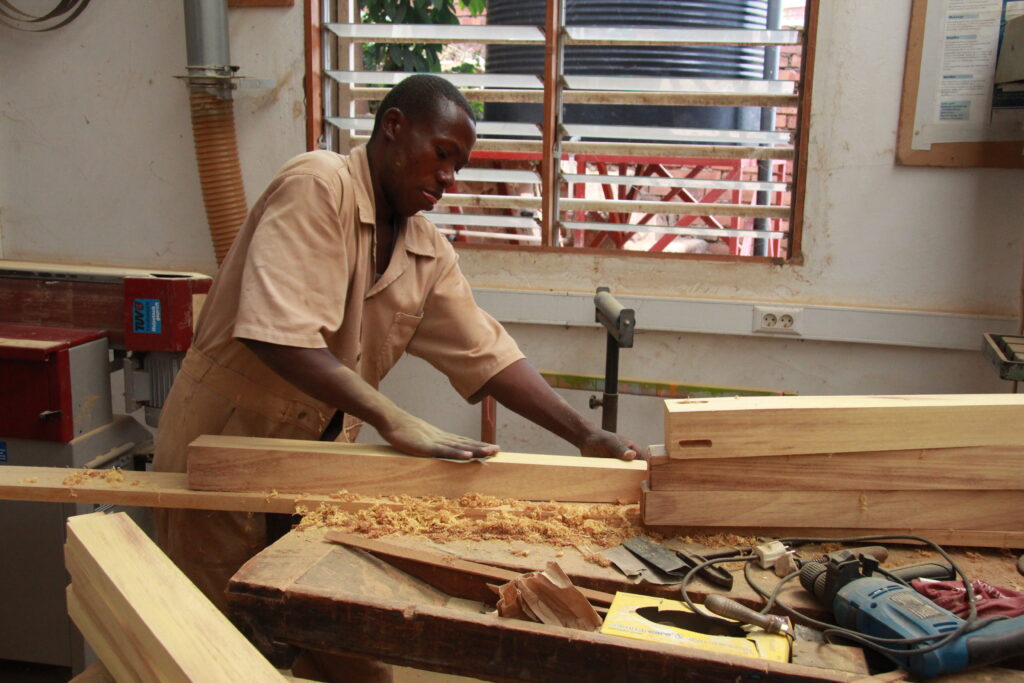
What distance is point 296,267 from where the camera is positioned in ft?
5.16

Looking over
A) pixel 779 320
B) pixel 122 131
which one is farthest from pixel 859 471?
pixel 122 131

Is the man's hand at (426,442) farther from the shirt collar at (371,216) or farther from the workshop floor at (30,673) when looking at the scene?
the workshop floor at (30,673)

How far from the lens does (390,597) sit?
1.20 meters

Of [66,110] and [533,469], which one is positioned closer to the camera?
[533,469]

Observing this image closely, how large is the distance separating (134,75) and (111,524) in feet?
8.55

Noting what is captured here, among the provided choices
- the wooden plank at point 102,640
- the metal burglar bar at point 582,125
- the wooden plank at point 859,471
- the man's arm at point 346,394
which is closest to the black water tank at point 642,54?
the metal burglar bar at point 582,125

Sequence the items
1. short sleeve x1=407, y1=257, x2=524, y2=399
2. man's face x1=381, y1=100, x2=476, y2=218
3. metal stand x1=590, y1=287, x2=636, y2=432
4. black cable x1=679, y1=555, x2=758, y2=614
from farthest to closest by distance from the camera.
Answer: metal stand x1=590, y1=287, x2=636, y2=432, short sleeve x1=407, y1=257, x2=524, y2=399, man's face x1=381, y1=100, x2=476, y2=218, black cable x1=679, y1=555, x2=758, y2=614

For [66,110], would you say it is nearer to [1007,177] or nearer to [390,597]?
[390,597]

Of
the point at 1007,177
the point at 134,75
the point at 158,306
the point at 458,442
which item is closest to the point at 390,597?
the point at 458,442

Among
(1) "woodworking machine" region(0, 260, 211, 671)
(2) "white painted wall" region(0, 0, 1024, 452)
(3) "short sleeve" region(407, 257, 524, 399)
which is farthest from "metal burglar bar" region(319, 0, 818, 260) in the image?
(3) "short sleeve" region(407, 257, 524, 399)

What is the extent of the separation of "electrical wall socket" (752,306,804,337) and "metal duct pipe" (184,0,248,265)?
207cm

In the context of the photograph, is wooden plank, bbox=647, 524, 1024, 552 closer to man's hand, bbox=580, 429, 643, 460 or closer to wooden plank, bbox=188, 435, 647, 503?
wooden plank, bbox=188, 435, 647, 503

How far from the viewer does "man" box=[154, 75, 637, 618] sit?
5.08 ft

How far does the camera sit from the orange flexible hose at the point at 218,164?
318 cm
